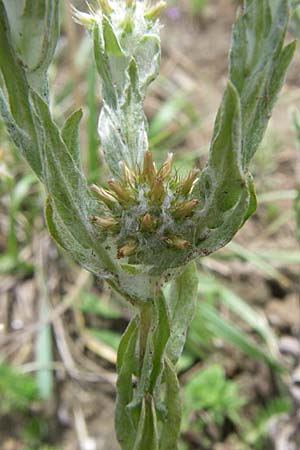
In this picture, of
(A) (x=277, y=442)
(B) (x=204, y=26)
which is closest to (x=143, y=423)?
(A) (x=277, y=442)

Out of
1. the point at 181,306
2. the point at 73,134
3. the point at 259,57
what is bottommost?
the point at 181,306

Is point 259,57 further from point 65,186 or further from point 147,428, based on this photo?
point 147,428

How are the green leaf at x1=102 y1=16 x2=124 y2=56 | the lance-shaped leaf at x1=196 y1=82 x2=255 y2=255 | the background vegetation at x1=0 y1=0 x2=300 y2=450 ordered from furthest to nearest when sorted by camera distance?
1. the background vegetation at x1=0 y1=0 x2=300 y2=450
2. the green leaf at x1=102 y1=16 x2=124 y2=56
3. the lance-shaped leaf at x1=196 y1=82 x2=255 y2=255

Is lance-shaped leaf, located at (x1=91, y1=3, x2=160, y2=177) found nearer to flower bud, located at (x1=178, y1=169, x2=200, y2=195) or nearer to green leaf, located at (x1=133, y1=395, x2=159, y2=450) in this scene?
flower bud, located at (x1=178, y1=169, x2=200, y2=195)

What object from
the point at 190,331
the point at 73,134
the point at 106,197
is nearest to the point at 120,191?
the point at 106,197

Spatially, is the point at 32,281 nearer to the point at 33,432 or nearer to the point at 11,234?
the point at 11,234

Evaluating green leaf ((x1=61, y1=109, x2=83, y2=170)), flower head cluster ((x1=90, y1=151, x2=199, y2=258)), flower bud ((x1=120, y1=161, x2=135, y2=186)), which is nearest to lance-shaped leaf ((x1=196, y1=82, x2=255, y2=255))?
flower head cluster ((x1=90, y1=151, x2=199, y2=258))
